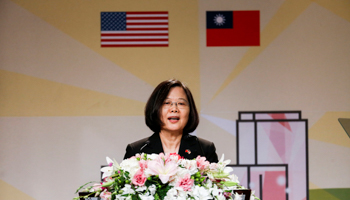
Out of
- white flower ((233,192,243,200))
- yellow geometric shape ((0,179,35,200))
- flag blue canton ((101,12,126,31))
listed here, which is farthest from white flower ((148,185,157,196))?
yellow geometric shape ((0,179,35,200))

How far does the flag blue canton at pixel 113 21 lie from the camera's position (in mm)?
3486

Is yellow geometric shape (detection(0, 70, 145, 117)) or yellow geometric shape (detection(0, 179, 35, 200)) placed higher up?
yellow geometric shape (detection(0, 70, 145, 117))

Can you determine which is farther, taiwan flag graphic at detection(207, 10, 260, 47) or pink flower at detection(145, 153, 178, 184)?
taiwan flag graphic at detection(207, 10, 260, 47)

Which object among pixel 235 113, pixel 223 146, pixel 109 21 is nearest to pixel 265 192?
pixel 223 146

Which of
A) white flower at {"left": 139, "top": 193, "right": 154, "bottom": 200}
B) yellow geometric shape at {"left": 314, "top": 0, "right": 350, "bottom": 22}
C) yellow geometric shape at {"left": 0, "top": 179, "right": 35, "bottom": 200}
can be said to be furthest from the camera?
yellow geometric shape at {"left": 314, "top": 0, "right": 350, "bottom": 22}

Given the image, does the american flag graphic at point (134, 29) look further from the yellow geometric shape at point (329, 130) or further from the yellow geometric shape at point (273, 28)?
the yellow geometric shape at point (329, 130)

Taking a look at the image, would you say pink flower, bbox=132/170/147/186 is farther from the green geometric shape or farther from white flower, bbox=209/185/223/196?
the green geometric shape

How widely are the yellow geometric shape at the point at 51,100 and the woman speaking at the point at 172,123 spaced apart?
1.35 metres

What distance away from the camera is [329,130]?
11.5 feet

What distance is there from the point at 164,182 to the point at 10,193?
109 inches

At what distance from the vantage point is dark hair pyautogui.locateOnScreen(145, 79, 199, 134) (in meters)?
2.12

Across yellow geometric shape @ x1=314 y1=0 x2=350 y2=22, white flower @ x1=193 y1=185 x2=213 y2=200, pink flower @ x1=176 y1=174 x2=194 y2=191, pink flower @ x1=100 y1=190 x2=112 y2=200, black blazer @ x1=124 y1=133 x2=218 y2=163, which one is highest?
yellow geometric shape @ x1=314 y1=0 x2=350 y2=22

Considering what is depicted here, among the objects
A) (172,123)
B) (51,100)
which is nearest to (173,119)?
(172,123)

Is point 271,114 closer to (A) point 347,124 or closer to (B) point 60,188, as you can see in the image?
(A) point 347,124
